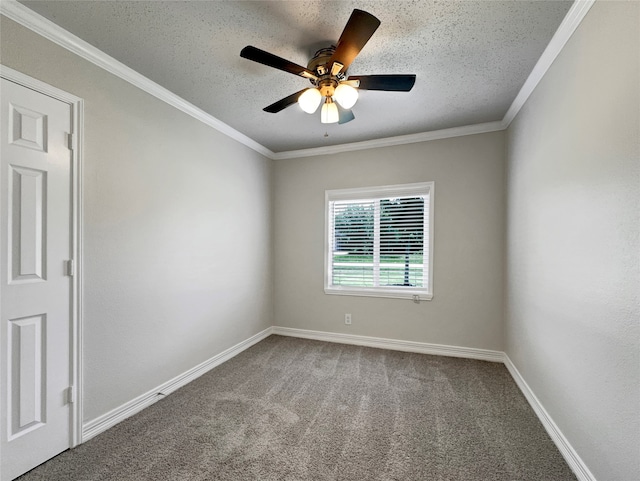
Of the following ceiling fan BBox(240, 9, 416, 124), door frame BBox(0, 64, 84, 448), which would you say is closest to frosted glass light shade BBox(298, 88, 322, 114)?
ceiling fan BBox(240, 9, 416, 124)

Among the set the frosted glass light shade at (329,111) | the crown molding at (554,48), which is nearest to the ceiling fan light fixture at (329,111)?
the frosted glass light shade at (329,111)

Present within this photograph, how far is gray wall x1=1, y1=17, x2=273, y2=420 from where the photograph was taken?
1816 mm

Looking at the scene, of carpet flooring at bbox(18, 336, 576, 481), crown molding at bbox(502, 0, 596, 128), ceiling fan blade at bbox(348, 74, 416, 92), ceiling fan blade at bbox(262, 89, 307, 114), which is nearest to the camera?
crown molding at bbox(502, 0, 596, 128)

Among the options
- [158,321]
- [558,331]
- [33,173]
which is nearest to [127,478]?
[158,321]

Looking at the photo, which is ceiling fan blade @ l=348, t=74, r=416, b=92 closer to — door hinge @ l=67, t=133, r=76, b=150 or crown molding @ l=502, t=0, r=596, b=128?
crown molding @ l=502, t=0, r=596, b=128

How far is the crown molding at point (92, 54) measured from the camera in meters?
1.49

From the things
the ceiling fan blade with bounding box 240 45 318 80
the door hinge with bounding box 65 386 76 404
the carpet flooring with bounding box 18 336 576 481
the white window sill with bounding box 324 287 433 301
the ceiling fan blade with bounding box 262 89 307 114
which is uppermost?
the ceiling fan blade with bounding box 240 45 318 80

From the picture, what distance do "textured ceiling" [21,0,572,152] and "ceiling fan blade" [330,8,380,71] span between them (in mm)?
243

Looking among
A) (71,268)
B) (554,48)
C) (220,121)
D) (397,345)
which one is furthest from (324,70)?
(397,345)

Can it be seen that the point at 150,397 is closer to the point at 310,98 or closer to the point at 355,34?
the point at 310,98

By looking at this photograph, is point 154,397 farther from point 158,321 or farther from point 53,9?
point 53,9

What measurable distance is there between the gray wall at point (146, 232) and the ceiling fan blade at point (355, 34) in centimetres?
161

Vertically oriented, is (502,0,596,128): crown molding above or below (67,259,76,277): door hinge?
above

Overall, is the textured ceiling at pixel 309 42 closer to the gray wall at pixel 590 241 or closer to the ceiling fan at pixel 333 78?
the ceiling fan at pixel 333 78
